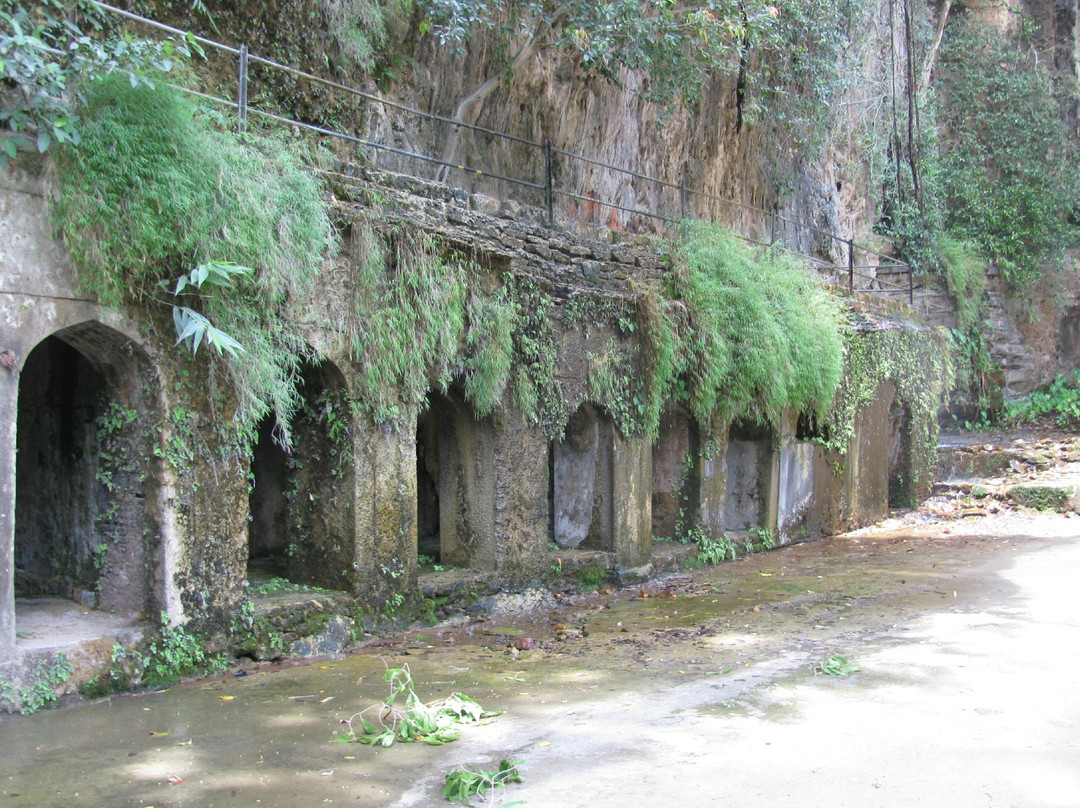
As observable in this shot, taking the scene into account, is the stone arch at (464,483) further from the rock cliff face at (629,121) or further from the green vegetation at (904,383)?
the green vegetation at (904,383)

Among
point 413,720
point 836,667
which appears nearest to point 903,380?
point 836,667

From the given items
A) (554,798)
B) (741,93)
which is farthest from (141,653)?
(741,93)

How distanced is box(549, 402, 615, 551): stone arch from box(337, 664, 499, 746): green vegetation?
456 cm

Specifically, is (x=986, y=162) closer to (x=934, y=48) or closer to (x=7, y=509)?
(x=934, y=48)

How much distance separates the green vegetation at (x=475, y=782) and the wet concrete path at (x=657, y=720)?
0.26 ft

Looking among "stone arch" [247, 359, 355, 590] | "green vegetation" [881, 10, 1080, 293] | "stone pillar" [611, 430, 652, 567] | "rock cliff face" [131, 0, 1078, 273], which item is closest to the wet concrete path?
"stone arch" [247, 359, 355, 590]

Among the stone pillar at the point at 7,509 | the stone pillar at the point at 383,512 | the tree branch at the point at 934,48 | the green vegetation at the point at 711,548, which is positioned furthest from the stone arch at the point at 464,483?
the tree branch at the point at 934,48

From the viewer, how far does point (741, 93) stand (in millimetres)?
15469

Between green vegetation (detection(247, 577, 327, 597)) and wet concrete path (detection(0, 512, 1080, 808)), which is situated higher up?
green vegetation (detection(247, 577, 327, 597))

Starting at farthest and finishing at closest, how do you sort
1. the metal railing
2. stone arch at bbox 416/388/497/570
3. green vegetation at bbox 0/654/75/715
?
1. the metal railing
2. stone arch at bbox 416/388/497/570
3. green vegetation at bbox 0/654/75/715

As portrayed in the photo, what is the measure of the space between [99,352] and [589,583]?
199 inches

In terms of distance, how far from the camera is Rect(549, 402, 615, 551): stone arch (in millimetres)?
9531

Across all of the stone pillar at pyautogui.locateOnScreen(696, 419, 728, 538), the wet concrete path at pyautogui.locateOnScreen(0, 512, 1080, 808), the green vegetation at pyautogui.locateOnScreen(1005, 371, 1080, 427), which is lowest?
the wet concrete path at pyautogui.locateOnScreen(0, 512, 1080, 808)

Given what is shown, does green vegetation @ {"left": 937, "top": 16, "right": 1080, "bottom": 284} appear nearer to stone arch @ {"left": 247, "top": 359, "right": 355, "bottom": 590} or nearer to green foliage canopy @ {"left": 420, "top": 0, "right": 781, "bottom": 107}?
green foliage canopy @ {"left": 420, "top": 0, "right": 781, "bottom": 107}
